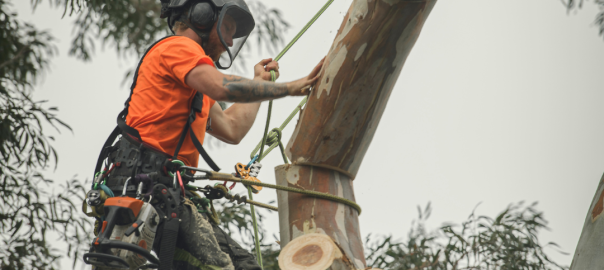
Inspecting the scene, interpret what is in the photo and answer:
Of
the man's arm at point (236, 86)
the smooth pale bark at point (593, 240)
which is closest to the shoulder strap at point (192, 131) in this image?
the man's arm at point (236, 86)

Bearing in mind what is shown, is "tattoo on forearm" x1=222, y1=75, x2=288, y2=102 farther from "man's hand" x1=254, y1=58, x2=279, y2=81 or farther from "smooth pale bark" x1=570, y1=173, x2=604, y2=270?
"smooth pale bark" x1=570, y1=173, x2=604, y2=270

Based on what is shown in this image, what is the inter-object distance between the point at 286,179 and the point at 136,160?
0.59 meters

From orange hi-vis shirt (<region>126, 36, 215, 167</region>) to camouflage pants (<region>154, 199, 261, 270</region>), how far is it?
24cm

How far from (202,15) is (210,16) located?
39 millimetres

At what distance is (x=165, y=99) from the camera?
8.24 feet

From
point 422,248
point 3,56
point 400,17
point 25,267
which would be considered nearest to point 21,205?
point 25,267

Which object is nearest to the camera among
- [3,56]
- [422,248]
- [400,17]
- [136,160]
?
[400,17]

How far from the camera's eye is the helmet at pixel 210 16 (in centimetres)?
275

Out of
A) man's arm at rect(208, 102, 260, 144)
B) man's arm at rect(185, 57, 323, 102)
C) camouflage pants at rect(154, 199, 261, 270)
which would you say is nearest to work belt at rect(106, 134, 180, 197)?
camouflage pants at rect(154, 199, 261, 270)

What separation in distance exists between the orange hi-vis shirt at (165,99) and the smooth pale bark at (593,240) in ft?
4.54

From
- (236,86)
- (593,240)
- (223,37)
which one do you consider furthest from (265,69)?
(593,240)

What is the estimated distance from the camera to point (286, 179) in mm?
2660

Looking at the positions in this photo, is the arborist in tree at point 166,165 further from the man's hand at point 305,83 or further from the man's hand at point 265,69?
the man's hand at point 265,69

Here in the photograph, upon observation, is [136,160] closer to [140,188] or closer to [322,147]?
[140,188]
